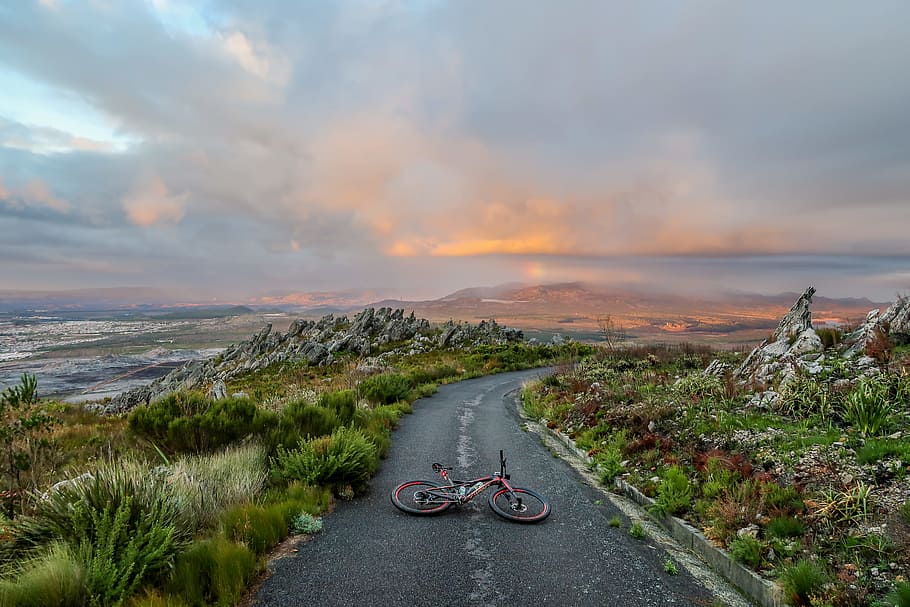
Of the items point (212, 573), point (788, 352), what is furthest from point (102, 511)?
point (788, 352)

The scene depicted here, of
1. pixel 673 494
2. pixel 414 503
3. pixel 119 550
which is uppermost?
pixel 119 550

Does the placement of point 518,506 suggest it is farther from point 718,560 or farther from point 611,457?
point 611,457

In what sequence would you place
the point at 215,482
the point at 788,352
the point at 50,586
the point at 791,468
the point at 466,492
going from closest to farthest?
the point at 50,586, the point at 215,482, the point at 791,468, the point at 466,492, the point at 788,352

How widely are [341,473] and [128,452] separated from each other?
4.51m

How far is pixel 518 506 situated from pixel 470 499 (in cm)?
87

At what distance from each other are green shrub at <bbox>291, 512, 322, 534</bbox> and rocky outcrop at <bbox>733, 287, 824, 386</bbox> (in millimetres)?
12165

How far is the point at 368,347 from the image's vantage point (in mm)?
51594

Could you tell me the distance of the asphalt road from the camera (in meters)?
4.91

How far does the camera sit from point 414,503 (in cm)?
764

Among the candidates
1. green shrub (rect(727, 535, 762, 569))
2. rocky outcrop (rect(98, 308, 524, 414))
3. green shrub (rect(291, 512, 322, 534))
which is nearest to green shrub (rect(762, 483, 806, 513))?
green shrub (rect(727, 535, 762, 569))

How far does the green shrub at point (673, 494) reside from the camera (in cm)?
755

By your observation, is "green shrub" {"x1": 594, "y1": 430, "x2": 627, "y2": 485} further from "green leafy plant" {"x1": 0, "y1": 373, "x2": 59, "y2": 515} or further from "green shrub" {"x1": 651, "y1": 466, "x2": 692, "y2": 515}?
"green leafy plant" {"x1": 0, "y1": 373, "x2": 59, "y2": 515}

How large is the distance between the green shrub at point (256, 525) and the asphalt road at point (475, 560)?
1.28 feet

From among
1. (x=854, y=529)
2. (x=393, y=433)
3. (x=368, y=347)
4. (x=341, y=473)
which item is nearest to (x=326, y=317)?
(x=368, y=347)
